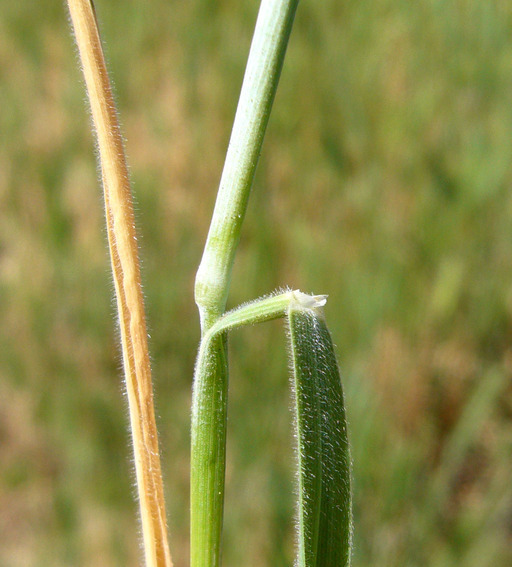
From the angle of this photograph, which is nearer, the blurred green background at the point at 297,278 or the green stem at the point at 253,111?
the green stem at the point at 253,111

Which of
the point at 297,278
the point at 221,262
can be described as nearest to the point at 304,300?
the point at 221,262

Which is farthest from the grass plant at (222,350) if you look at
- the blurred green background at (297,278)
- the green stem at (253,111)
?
the blurred green background at (297,278)

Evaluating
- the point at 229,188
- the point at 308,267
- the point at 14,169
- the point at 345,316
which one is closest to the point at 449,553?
the point at 345,316

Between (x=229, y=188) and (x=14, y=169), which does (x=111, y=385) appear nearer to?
(x=14, y=169)

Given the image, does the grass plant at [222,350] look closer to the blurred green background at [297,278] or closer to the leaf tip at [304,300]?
the leaf tip at [304,300]

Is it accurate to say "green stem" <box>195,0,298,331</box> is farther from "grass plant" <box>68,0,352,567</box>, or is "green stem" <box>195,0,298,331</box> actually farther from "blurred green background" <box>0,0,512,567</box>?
"blurred green background" <box>0,0,512,567</box>

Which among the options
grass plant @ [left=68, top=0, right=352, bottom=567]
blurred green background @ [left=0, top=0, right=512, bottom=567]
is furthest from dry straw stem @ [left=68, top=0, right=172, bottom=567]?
blurred green background @ [left=0, top=0, right=512, bottom=567]
